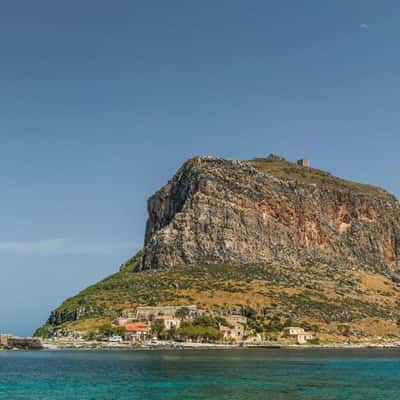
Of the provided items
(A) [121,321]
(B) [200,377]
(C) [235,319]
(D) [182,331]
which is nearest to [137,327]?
(A) [121,321]

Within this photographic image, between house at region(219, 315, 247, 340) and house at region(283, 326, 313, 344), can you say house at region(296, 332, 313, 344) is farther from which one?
house at region(219, 315, 247, 340)

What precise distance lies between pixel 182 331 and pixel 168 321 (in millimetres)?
3848

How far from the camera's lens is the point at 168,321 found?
505 feet

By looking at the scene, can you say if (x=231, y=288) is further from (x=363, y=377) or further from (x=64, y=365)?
(x=363, y=377)

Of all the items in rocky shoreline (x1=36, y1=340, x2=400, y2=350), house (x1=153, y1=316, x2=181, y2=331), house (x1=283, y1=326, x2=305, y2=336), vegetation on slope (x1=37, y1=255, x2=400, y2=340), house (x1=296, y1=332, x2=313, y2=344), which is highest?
vegetation on slope (x1=37, y1=255, x2=400, y2=340)

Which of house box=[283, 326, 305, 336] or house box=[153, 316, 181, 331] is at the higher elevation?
house box=[153, 316, 181, 331]

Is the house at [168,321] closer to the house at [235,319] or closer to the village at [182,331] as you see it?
the village at [182,331]

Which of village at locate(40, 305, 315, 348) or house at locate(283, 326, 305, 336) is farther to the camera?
house at locate(283, 326, 305, 336)

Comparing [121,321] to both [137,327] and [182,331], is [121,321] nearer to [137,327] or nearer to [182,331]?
[137,327]

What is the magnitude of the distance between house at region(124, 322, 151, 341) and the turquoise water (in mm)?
28756

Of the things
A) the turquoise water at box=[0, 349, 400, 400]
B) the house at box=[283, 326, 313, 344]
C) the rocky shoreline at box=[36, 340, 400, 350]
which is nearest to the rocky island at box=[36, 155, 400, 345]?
the house at box=[283, 326, 313, 344]

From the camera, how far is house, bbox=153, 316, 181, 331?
153500 millimetres

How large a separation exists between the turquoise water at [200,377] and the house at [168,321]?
98.7 ft

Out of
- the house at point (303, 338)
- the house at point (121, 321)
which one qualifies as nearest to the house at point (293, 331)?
the house at point (303, 338)
